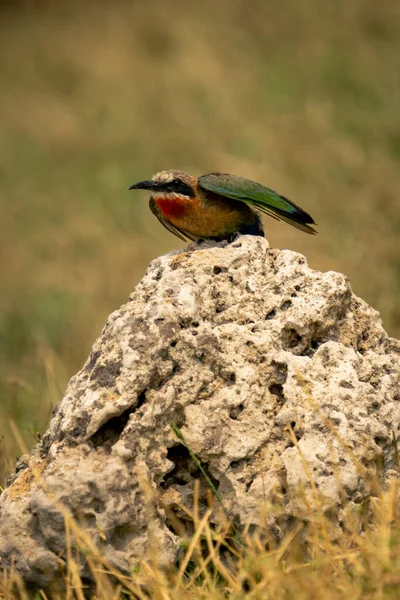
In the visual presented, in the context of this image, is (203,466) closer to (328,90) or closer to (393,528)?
(393,528)

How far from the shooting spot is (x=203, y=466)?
3908mm

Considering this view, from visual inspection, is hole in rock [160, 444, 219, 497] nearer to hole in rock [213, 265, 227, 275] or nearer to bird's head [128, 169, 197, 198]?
hole in rock [213, 265, 227, 275]

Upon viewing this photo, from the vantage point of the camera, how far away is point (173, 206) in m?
4.80

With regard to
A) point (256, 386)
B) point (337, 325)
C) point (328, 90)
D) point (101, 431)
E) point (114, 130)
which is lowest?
point (101, 431)

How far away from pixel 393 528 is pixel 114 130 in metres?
13.8

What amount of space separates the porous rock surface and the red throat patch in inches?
22.9

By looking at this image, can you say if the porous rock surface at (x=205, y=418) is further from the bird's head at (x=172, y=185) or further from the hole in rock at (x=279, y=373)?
the bird's head at (x=172, y=185)

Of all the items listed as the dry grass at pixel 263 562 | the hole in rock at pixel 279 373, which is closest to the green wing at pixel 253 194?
the hole in rock at pixel 279 373

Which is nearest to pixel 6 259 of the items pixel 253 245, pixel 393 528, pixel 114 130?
pixel 114 130

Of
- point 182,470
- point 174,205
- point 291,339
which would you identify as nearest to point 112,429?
point 182,470

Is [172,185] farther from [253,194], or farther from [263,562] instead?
[263,562]

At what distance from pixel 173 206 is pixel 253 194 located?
0.41 metres

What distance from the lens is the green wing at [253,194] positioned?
465 centimetres

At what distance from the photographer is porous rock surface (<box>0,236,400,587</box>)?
3.69 m
